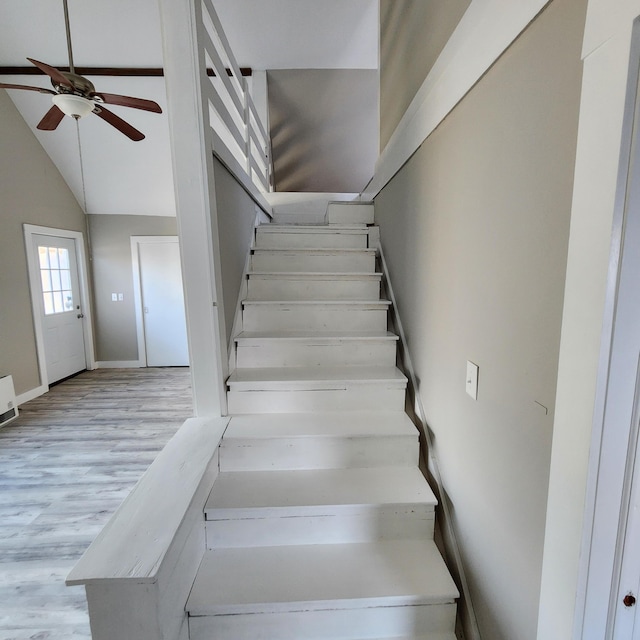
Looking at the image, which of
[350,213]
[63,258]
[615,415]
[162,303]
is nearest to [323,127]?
[350,213]

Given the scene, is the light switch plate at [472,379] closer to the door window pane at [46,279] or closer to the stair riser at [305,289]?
the stair riser at [305,289]

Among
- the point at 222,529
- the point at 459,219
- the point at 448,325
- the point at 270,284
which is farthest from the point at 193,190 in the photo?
the point at 222,529

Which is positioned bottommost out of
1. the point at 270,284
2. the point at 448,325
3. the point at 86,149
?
the point at 448,325

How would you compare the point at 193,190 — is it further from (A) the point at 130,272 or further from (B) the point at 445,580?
(A) the point at 130,272

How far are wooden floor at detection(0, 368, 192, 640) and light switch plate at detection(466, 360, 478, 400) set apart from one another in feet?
5.89

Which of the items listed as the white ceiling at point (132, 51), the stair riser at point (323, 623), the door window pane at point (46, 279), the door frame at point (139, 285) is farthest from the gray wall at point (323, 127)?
the stair riser at point (323, 623)

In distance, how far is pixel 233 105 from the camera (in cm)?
319

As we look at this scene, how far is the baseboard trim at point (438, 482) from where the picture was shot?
1.13m

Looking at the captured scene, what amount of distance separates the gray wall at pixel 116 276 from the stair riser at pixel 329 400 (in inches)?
153

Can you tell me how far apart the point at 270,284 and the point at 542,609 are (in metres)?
1.98

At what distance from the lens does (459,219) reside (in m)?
1.17

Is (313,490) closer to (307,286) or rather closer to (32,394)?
(307,286)

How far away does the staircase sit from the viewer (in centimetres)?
110

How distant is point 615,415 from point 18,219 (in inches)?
199
